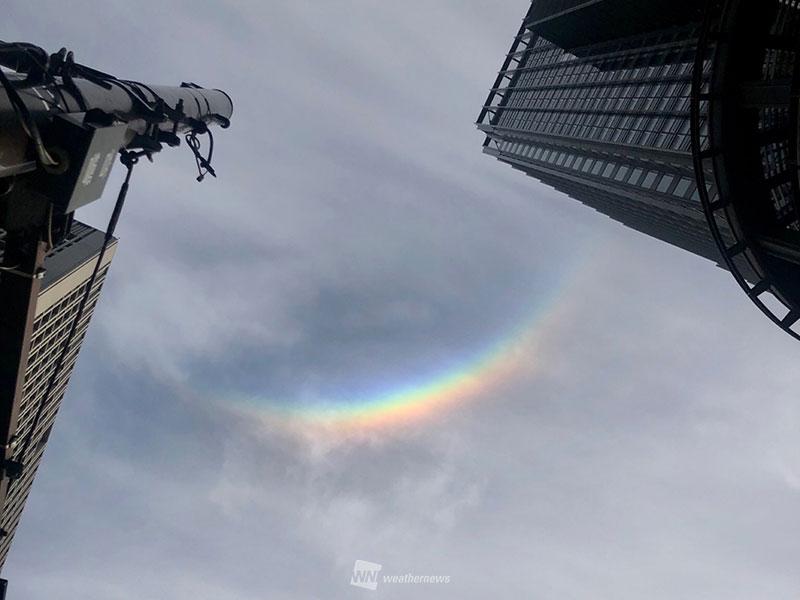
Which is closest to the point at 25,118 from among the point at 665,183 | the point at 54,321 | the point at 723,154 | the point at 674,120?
the point at 723,154

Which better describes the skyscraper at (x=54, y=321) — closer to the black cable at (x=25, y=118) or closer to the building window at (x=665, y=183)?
the black cable at (x=25, y=118)

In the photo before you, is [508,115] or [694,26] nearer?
[694,26]

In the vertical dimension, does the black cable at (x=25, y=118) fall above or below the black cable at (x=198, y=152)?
below

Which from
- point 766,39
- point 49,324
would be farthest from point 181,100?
point 49,324

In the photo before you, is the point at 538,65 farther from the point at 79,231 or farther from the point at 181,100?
the point at 181,100

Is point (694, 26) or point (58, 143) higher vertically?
point (694, 26)

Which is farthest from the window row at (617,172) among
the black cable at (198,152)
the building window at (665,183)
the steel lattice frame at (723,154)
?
the black cable at (198,152)

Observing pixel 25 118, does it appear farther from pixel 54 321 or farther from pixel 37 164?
pixel 54 321
